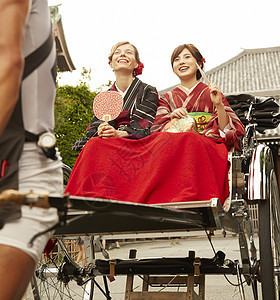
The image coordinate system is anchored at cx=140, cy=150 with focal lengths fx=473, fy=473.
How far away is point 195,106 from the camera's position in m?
3.68

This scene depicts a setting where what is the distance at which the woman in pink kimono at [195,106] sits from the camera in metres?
3.34

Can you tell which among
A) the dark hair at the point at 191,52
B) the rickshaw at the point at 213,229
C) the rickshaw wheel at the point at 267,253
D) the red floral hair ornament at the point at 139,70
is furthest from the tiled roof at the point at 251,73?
the rickshaw wheel at the point at 267,253

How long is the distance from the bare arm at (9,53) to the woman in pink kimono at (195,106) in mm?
2136

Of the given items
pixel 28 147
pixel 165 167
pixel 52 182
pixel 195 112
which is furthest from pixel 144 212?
pixel 195 112

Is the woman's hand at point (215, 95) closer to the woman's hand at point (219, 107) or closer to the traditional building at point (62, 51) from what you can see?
the woman's hand at point (219, 107)

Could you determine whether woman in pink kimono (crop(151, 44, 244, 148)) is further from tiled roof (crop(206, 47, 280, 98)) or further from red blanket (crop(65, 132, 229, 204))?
tiled roof (crop(206, 47, 280, 98))

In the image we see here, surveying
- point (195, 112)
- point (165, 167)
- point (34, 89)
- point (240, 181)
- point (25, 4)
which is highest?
point (25, 4)

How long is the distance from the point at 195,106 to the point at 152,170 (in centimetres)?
102

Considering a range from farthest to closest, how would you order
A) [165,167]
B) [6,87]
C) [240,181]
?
1. [240,181]
2. [165,167]
3. [6,87]

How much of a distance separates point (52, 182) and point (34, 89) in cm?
28

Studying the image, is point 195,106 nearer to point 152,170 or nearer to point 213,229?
point 152,170

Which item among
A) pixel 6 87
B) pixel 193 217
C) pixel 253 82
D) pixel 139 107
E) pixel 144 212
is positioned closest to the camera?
pixel 6 87

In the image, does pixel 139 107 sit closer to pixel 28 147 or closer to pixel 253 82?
pixel 28 147

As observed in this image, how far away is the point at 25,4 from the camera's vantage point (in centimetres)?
125
